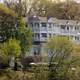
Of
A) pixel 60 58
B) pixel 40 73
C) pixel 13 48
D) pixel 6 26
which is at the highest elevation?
pixel 6 26

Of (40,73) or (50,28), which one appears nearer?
(40,73)

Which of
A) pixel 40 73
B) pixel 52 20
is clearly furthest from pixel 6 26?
pixel 52 20

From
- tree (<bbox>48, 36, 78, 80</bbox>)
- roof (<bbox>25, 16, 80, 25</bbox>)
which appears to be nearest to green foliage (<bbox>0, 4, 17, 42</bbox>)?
tree (<bbox>48, 36, 78, 80</bbox>)

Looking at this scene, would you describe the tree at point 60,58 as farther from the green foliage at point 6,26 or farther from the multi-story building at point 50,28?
the multi-story building at point 50,28

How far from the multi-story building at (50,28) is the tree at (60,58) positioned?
1076 cm

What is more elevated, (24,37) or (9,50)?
(24,37)

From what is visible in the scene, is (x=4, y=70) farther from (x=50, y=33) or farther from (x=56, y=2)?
(x=56, y=2)

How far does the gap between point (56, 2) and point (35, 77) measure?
26.7 meters

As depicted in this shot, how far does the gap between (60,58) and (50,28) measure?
53.2 feet

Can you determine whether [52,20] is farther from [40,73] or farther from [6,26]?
[40,73]

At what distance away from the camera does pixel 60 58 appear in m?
30.3

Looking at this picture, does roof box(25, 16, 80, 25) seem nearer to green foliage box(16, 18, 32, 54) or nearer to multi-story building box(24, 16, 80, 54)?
multi-story building box(24, 16, 80, 54)

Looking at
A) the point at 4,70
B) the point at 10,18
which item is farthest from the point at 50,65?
the point at 10,18

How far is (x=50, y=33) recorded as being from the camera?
4553cm
